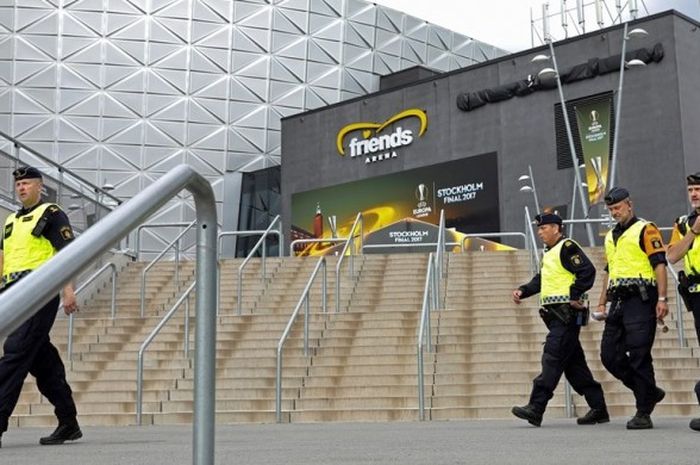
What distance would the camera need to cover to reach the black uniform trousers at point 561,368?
21.4 feet

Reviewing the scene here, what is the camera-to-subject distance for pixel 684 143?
24938 mm

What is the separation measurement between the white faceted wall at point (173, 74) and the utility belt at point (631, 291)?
3222 centimetres

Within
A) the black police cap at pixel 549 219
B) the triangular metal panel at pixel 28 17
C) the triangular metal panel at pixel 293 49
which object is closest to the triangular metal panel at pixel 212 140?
the triangular metal panel at pixel 293 49

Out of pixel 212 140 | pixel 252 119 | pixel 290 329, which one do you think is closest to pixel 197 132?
pixel 212 140

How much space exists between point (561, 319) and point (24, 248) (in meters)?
3.52

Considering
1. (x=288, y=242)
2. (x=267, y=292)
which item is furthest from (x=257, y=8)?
(x=267, y=292)

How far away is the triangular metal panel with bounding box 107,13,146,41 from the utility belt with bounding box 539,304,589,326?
114 feet

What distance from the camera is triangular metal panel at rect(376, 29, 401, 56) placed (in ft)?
136

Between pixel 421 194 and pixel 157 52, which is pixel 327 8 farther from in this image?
pixel 421 194

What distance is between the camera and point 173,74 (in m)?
39.2

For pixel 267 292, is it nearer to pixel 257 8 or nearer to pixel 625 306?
pixel 625 306

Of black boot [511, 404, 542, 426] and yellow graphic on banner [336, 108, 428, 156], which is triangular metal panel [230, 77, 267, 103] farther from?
black boot [511, 404, 542, 426]

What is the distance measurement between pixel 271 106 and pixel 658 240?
1354 inches

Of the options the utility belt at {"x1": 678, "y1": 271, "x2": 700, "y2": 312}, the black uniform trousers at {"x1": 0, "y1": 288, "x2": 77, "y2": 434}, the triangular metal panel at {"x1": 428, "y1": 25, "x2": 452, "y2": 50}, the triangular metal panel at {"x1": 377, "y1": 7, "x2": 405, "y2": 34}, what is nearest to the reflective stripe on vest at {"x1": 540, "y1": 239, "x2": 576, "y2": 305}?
the utility belt at {"x1": 678, "y1": 271, "x2": 700, "y2": 312}
